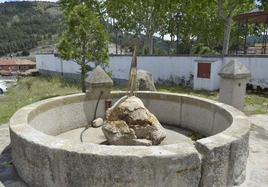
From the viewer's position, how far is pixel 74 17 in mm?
13297

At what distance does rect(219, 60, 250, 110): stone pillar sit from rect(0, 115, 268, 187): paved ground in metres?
1.01

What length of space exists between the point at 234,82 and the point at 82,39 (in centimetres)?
764

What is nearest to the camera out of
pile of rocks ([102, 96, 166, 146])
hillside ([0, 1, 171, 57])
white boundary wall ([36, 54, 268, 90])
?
pile of rocks ([102, 96, 166, 146])

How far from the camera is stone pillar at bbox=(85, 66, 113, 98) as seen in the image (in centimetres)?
786

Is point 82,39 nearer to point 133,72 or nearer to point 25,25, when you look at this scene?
point 133,72

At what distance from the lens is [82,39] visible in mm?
13398

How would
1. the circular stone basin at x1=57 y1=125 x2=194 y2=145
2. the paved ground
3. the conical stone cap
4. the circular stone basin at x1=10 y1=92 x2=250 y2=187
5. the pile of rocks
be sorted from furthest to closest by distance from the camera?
1. the conical stone cap
2. the circular stone basin at x1=57 y1=125 x2=194 y2=145
3. the pile of rocks
4. the paved ground
5. the circular stone basin at x1=10 y1=92 x2=250 y2=187

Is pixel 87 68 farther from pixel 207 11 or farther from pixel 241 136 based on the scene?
pixel 207 11

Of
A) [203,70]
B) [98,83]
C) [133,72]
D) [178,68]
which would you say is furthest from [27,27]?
[133,72]

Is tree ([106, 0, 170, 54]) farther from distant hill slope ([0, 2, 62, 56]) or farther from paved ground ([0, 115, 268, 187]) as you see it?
distant hill slope ([0, 2, 62, 56])

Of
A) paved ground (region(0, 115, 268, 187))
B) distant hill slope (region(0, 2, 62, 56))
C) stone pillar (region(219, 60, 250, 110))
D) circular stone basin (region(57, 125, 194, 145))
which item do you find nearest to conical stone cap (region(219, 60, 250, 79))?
stone pillar (region(219, 60, 250, 110))

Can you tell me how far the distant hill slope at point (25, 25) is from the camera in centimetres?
11088

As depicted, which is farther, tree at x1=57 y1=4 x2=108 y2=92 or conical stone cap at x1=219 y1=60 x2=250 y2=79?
tree at x1=57 y1=4 x2=108 y2=92

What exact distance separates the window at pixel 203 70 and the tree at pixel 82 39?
17.8ft
